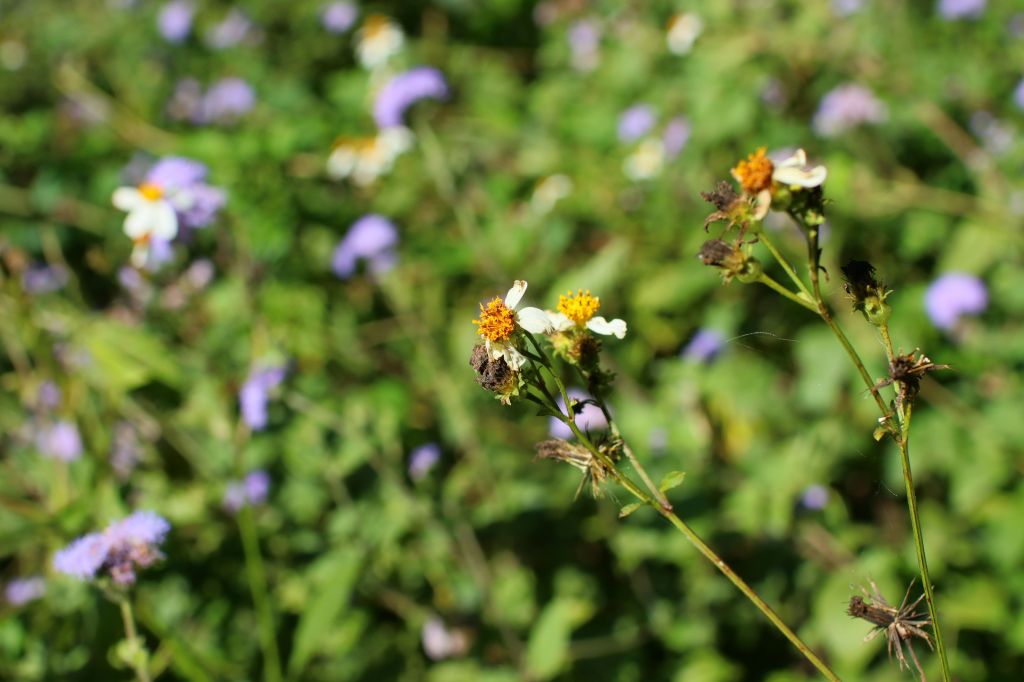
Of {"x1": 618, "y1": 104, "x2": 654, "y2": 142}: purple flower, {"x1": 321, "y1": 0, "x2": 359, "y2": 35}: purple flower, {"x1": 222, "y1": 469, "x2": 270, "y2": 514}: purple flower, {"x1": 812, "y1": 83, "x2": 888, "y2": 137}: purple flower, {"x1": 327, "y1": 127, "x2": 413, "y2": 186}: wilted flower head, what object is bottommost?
{"x1": 222, "y1": 469, "x2": 270, "y2": 514}: purple flower

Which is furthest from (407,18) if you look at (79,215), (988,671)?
(988,671)

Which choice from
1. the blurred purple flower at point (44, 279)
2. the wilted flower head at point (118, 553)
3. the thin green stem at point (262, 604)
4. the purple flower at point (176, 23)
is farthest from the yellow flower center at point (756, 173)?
the purple flower at point (176, 23)

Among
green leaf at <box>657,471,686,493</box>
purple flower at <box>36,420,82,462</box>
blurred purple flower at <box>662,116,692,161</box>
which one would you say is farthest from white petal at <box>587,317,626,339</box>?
blurred purple flower at <box>662,116,692,161</box>

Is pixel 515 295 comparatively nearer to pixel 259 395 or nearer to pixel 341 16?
pixel 259 395

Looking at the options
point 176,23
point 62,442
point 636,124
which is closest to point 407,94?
point 636,124

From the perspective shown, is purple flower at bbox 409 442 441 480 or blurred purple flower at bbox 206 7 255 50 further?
blurred purple flower at bbox 206 7 255 50

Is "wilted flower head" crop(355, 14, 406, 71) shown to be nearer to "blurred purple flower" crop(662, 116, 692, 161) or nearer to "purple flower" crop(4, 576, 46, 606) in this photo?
"blurred purple flower" crop(662, 116, 692, 161)

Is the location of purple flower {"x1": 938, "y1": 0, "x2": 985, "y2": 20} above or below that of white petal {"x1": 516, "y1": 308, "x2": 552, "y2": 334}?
above
